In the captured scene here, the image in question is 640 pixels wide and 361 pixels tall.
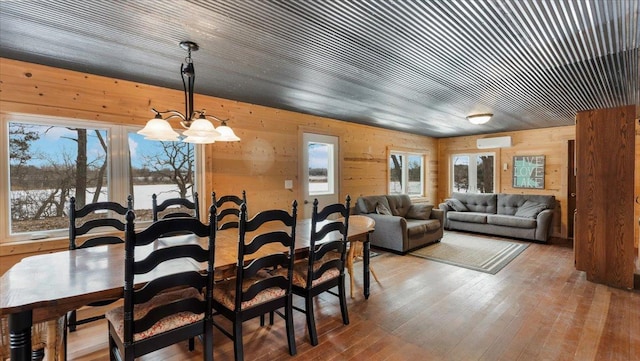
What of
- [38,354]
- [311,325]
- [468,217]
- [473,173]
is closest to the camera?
[38,354]

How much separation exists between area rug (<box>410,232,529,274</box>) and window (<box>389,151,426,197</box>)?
1584 millimetres

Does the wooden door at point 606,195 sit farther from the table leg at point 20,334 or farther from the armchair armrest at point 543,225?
the table leg at point 20,334

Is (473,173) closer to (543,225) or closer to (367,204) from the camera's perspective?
(543,225)

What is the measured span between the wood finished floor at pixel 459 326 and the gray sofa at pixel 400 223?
105 centimetres

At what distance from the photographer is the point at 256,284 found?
202 cm

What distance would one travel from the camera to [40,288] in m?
1.50

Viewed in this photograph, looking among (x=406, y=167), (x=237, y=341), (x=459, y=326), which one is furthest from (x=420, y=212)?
(x=237, y=341)

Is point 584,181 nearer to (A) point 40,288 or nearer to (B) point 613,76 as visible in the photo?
(B) point 613,76

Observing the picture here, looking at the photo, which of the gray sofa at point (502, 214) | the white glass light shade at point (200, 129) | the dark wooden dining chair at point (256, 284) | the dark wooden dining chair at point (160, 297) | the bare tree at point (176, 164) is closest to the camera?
the dark wooden dining chair at point (160, 297)

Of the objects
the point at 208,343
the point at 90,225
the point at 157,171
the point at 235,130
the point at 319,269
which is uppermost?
the point at 235,130

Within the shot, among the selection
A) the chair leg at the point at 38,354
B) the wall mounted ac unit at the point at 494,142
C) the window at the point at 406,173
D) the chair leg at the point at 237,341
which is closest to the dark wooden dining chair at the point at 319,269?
the chair leg at the point at 237,341

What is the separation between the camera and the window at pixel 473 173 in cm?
705

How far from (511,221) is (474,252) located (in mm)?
1534

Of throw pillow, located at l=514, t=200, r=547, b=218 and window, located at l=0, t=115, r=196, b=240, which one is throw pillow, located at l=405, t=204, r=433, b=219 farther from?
window, located at l=0, t=115, r=196, b=240
